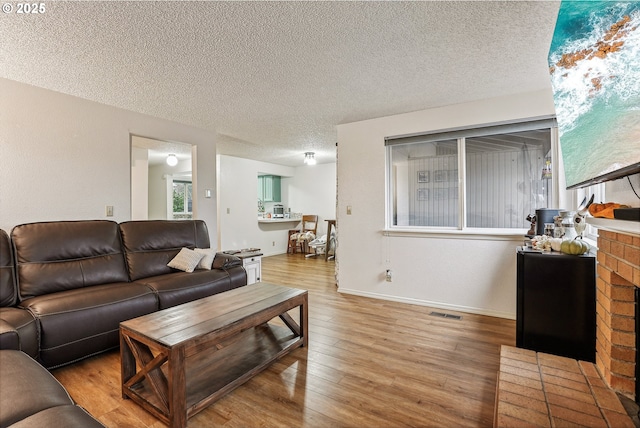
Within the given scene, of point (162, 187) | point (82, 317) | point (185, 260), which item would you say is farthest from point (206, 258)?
point (162, 187)

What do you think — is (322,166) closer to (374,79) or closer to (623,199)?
(374,79)

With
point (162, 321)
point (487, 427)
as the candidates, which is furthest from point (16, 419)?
point (487, 427)

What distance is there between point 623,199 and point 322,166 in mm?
6319

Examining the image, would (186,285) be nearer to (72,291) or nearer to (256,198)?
(72,291)

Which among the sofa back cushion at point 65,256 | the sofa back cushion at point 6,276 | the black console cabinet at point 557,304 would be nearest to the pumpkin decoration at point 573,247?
Result: the black console cabinet at point 557,304

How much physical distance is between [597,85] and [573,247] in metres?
1.03

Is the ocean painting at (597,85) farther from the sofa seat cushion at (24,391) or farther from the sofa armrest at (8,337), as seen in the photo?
the sofa armrest at (8,337)

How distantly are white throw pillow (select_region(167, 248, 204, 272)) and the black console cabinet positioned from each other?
2.97m

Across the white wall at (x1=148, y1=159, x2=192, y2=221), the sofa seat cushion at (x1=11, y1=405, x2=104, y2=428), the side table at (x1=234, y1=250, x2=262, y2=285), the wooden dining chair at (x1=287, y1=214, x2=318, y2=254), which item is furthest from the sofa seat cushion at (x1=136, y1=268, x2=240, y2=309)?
the white wall at (x1=148, y1=159, x2=192, y2=221)

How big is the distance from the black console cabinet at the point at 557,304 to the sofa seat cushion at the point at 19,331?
3155mm

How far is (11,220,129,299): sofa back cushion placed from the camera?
233cm

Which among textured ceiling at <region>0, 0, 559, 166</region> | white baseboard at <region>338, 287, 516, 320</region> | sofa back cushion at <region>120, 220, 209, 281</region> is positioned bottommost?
white baseboard at <region>338, 287, 516, 320</region>

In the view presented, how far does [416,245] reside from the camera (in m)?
3.56

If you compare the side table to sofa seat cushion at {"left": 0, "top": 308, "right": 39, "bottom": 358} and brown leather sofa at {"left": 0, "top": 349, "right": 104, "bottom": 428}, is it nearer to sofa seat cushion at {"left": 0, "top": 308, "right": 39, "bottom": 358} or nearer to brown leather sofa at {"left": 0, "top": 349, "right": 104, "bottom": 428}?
sofa seat cushion at {"left": 0, "top": 308, "right": 39, "bottom": 358}
